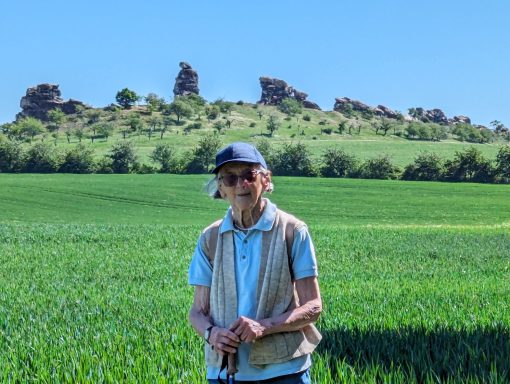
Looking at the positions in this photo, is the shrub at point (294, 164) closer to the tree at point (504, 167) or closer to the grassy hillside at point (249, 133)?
the grassy hillside at point (249, 133)

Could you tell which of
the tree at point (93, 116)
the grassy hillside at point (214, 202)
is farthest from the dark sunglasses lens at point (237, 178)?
the tree at point (93, 116)

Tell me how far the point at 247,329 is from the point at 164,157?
258 feet

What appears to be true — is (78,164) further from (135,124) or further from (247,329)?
(247,329)

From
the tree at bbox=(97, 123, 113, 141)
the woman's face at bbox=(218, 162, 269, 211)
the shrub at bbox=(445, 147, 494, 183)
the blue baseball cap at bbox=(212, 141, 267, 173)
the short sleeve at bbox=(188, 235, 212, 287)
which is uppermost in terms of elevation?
the tree at bbox=(97, 123, 113, 141)

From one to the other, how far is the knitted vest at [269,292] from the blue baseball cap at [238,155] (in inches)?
11.7

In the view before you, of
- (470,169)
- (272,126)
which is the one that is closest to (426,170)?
(470,169)

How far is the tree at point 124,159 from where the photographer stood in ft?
261

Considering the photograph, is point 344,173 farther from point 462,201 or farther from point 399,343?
point 399,343

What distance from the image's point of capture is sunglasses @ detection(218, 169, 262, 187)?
125 inches

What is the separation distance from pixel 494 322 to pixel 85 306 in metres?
5.52

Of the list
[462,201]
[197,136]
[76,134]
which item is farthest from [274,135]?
[462,201]

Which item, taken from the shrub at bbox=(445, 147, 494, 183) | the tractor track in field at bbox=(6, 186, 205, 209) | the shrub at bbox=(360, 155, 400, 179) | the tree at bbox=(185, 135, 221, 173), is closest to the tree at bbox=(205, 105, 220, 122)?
the tree at bbox=(185, 135, 221, 173)

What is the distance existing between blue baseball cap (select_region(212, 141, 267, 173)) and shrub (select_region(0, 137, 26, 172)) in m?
83.0

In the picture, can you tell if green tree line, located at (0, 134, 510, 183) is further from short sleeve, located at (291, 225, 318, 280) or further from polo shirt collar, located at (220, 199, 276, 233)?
short sleeve, located at (291, 225, 318, 280)
